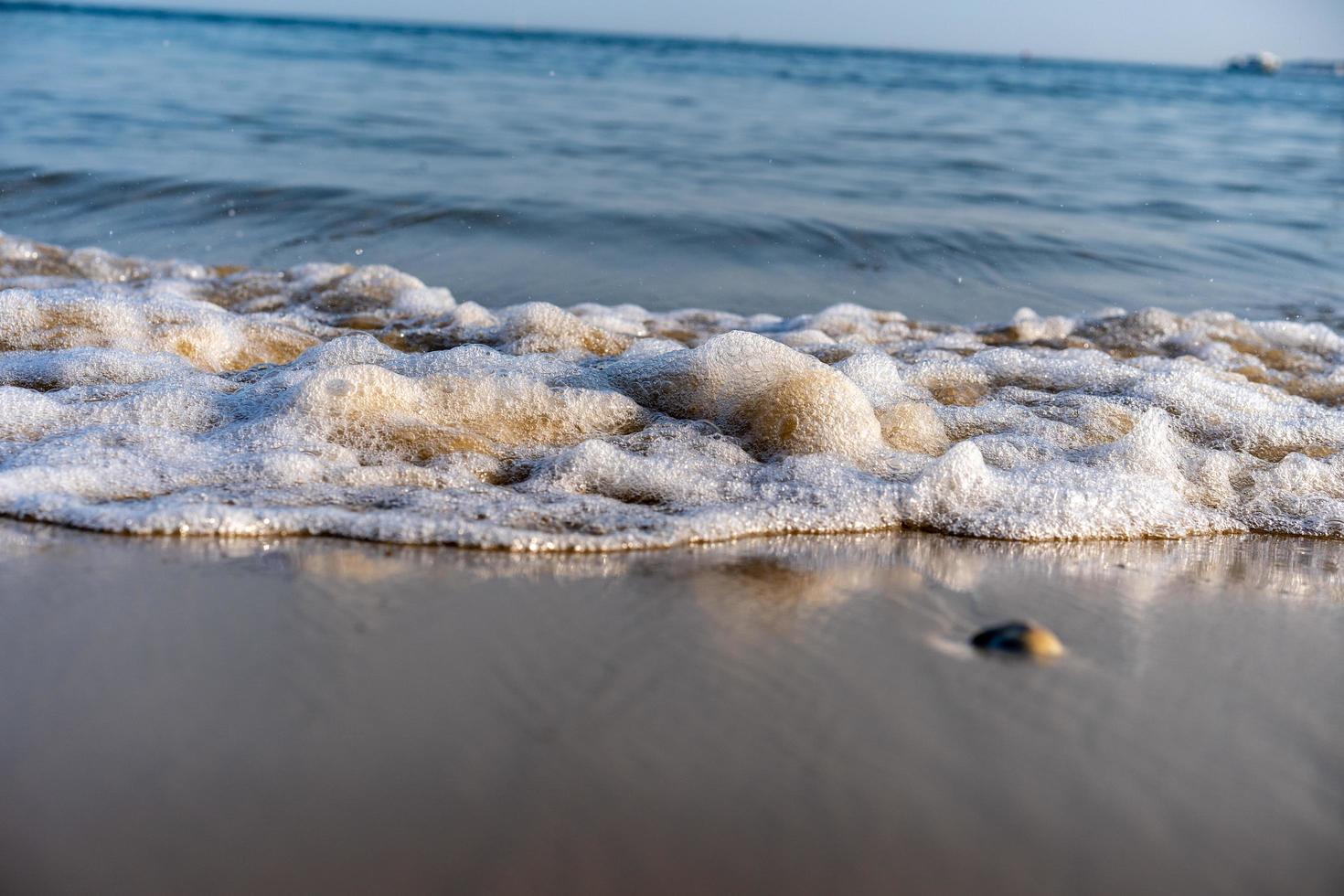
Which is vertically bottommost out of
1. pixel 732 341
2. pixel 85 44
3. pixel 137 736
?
pixel 137 736

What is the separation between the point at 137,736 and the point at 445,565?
0.70 metres

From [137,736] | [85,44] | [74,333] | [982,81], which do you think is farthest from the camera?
[982,81]

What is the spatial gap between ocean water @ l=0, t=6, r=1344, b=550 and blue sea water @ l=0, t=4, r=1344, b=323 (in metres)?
0.05

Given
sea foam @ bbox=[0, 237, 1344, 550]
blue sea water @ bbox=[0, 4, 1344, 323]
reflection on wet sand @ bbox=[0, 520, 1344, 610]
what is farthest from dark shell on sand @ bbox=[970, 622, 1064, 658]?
blue sea water @ bbox=[0, 4, 1344, 323]

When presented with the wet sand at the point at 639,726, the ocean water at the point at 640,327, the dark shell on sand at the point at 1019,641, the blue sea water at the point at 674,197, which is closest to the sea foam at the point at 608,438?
the ocean water at the point at 640,327

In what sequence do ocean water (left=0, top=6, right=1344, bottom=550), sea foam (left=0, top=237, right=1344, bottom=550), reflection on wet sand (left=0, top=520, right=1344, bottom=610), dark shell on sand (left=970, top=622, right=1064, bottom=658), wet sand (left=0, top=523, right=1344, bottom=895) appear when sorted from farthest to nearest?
1. ocean water (left=0, top=6, right=1344, bottom=550)
2. sea foam (left=0, top=237, right=1344, bottom=550)
3. reflection on wet sand (left=0, top=520, right=1344, bottom=610)
4. dark shell on sand (left=970, top=622, right=1064, bottom=658)
5. wet sand (left=0, top=523, right=1344, bottom=895)

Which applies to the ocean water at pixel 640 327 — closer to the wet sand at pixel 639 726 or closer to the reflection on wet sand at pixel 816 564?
the reflection on wet sand at pixel 816 564

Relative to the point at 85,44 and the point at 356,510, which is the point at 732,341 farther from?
the point at 85,44

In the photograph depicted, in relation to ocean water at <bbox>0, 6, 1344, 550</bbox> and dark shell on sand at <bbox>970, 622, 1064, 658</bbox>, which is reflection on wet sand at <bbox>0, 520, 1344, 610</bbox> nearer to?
ocean water at <bbox>0, 6, 1344, 550</bbox>

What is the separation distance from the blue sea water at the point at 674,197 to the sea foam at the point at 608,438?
6.29ft

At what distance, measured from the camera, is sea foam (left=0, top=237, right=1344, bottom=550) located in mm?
2328

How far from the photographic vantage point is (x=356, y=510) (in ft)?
7.50

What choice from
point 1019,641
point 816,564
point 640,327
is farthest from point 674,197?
point 1019,641

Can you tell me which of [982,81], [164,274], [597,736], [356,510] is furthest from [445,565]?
[982,81]
